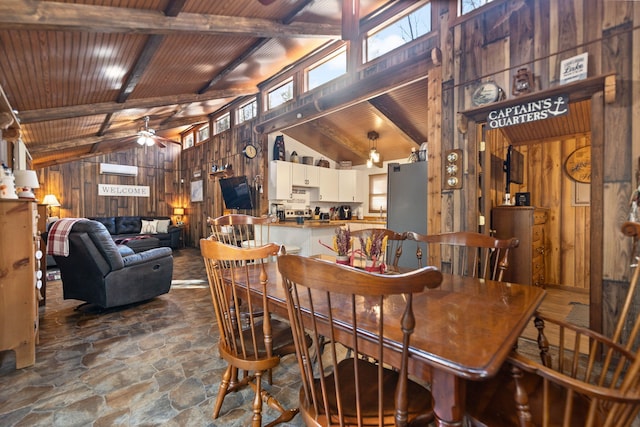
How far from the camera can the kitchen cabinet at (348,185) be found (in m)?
6.69

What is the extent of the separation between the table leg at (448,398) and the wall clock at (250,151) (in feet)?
18.3

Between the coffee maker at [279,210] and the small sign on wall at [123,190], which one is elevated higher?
the small sign on wall at [123,190]

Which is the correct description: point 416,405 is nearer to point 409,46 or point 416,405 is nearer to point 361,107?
point 409,46

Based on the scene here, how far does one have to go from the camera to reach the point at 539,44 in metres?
2.45

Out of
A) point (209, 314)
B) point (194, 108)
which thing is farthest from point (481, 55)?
point (194, 108)

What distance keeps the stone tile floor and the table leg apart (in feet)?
3.47

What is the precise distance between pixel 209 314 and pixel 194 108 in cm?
506

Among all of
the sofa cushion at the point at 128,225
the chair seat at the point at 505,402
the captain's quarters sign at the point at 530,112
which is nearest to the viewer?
the chair seat at the point at 505,402

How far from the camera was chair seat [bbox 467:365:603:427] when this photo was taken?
99 cm

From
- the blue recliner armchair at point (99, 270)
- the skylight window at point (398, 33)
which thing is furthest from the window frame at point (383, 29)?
the blue recliner armchair at point (99, 270)

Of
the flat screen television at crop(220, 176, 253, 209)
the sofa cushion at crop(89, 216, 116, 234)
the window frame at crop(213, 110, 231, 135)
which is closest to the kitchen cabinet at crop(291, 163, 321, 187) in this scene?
the flat screen television at crop(220, 176, 253, 209)

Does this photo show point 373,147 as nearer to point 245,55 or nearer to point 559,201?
point 245,55

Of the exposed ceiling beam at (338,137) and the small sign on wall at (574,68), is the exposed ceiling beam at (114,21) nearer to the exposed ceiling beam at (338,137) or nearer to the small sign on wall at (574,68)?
the exposed ceiling beam at (338,137)

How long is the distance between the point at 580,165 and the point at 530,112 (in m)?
2.55
